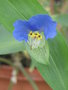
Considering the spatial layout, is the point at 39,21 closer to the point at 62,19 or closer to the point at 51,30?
the point at 51,30

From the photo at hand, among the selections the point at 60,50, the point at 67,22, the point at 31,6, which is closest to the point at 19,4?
the point at 31,6

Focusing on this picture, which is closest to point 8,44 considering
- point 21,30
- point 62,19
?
point 21,30

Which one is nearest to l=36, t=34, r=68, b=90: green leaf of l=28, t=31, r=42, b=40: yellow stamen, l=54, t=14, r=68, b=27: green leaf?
l=28, t=31, r=42, b=40: yellow stamen

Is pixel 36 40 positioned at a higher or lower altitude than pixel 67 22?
lower

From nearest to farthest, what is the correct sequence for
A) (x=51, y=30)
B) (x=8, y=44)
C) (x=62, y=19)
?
(x=51, y=30), (x=8, y=44), (x=62, y=19)

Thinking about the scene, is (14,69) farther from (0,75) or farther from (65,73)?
(65,73)

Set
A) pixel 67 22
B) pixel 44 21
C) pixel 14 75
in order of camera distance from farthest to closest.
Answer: pixel 14 75 < pixel 67 22 < pixel 44 21

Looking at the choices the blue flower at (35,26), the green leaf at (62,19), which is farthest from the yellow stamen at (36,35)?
the green leaf at (62,19)

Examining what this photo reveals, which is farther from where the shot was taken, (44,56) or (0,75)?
(0,75)
